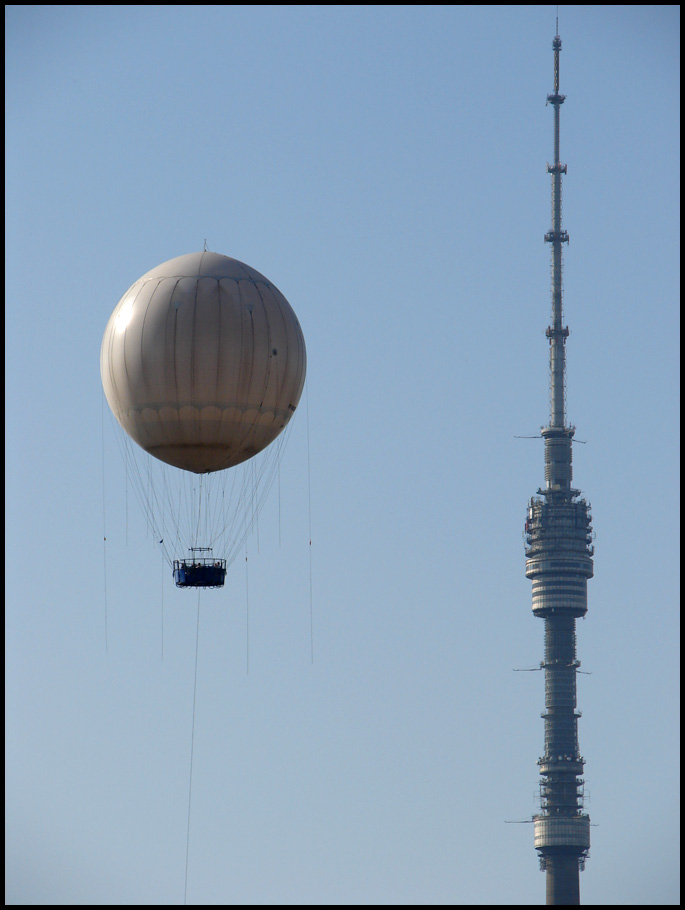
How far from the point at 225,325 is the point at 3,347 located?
13571 mm

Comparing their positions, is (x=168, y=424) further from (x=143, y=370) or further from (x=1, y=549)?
(x=1, y=549)

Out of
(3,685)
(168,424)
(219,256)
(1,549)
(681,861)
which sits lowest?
(681,861)

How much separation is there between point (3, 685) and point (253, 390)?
2448 cm

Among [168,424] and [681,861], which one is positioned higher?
[168,424]

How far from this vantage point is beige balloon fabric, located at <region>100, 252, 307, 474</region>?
93.3 m

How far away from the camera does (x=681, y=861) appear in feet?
275

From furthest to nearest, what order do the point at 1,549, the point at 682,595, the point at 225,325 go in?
the point at 682,595 < the point at 225,325 < the point at 1,549

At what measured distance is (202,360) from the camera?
93.1 metres

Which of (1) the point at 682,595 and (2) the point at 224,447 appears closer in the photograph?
(2) the point at 224,447

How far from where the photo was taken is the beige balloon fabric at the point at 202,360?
9331cm

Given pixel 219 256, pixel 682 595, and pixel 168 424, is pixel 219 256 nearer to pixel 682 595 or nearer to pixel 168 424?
pixel 168 424

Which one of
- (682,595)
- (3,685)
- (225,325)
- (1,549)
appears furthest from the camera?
(682,595)

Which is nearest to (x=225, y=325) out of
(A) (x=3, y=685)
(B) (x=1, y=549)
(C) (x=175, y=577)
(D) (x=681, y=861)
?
(C) (x=175, y=577)

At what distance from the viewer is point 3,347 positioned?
8281 centimetres
